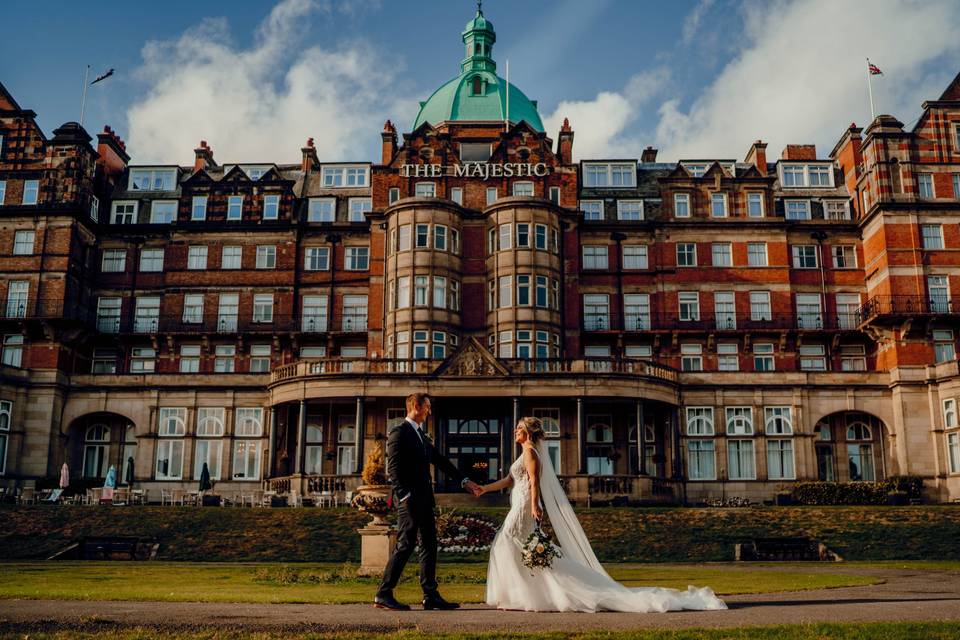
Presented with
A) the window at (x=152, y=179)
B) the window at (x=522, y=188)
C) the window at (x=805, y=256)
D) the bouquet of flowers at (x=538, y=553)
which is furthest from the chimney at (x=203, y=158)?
the bouquet of flowers at (x=538, y=553)

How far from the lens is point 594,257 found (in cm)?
5700

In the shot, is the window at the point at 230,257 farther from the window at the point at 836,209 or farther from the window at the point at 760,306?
the window at the point at 836,209

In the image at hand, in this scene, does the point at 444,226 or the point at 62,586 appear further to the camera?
the point at 444,226

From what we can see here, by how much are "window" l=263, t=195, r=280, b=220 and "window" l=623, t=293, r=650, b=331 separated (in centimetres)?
2153

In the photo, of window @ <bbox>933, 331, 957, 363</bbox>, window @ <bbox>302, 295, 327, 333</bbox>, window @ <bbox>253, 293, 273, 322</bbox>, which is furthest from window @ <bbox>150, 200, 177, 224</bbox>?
window @ <bbox>933, 331, 957, 363</bbox>

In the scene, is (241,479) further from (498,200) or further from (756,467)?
(756,467)

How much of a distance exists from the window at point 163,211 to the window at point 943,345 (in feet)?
147

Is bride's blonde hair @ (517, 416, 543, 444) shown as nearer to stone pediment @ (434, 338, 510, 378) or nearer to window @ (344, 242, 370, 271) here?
stone pediment @ (434, 338, 510, 378)

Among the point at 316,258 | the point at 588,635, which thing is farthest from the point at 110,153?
the point at 588,635

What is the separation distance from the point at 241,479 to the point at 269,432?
10.6ft

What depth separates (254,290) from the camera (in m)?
56.9

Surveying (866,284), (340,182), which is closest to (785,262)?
(866,284)

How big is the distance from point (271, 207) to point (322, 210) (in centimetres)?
306

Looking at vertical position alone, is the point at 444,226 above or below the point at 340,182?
below
